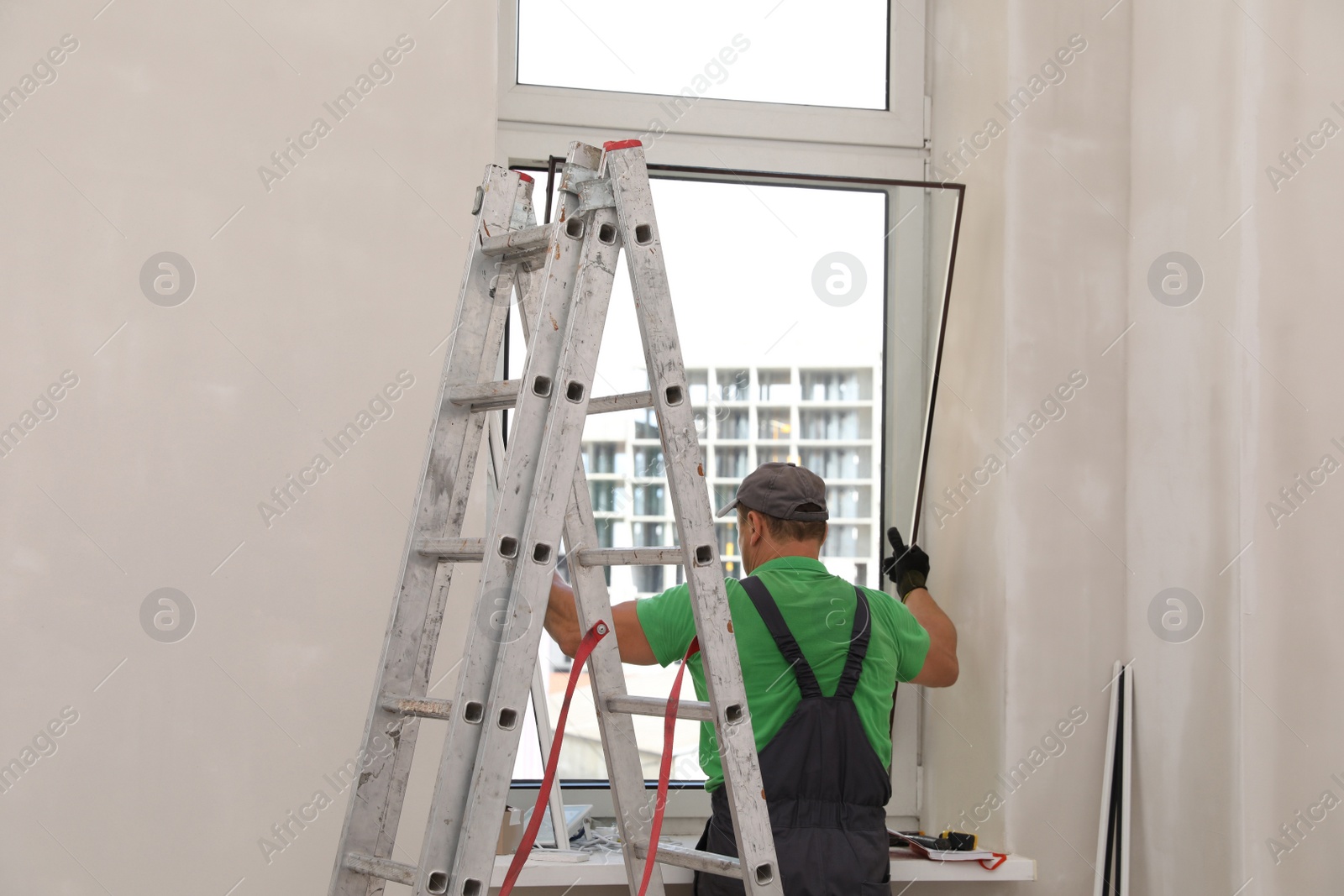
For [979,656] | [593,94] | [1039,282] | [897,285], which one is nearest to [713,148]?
[593,94]

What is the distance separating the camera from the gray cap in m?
1.90

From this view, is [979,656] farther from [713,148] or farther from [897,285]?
[713,148]

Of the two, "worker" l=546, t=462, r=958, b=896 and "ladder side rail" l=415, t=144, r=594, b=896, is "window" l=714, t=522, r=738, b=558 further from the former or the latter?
"ladder side rail" l=415, t=144, r=594, b=896

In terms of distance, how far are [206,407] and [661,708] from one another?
1114mm

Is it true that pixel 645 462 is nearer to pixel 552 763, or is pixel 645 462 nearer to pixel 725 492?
pixel 725 492

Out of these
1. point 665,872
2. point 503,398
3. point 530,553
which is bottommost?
point 665,872

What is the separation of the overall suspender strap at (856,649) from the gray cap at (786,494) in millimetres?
176

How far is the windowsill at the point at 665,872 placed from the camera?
78.7 inches

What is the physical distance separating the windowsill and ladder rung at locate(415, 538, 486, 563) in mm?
725

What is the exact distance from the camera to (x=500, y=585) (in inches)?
52.3

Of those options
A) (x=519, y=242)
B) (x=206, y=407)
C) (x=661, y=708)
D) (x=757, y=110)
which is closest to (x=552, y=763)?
(x=661, y=708)

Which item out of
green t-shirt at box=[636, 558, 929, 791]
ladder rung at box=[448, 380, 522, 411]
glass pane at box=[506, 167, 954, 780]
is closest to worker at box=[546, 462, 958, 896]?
green t-shirt at box=[636, 558, 929, 791]

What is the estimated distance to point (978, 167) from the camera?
2.46 m

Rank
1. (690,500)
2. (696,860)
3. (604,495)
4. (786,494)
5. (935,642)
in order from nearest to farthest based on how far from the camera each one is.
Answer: (690,500) → (696,860) → (786,494) → (935,642) → (604,495)
